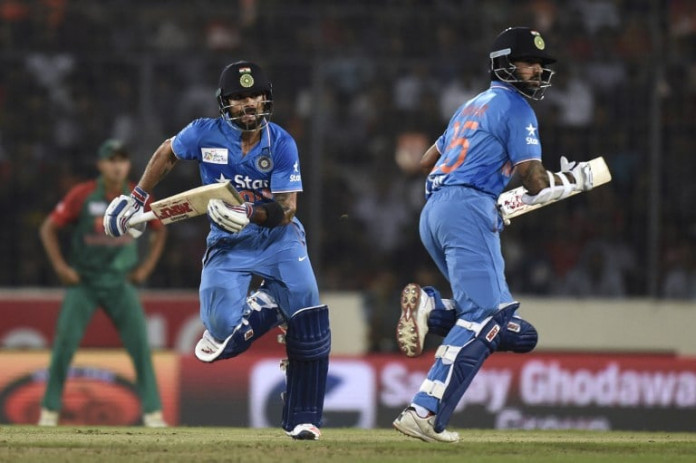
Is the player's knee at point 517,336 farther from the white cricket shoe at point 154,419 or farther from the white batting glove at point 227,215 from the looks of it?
the white cricket shoe at point 154,419

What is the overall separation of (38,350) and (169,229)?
68.6 inches

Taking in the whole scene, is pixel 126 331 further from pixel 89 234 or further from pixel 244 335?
pixel 244 335

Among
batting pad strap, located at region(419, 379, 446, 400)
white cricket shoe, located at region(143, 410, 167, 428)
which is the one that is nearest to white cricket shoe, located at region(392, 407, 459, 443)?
batting pad strap, located at region(419, 379, 446, 400)

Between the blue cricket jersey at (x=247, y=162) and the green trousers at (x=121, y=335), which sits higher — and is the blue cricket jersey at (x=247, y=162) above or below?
above

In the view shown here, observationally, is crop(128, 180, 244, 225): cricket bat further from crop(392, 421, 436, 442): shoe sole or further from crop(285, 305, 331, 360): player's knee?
crop(392, 421, 436, 442): shoe sole

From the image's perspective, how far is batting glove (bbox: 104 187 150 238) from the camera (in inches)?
332

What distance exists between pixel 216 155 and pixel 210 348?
1.08m

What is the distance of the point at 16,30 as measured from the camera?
15.9 m

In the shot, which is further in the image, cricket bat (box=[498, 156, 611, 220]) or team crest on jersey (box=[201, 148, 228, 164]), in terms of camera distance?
team crest on jersey (box=[201, 148, 228, 164])

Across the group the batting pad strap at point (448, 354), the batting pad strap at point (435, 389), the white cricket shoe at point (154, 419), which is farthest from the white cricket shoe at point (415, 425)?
the white cricket shoe at point (154, 419)

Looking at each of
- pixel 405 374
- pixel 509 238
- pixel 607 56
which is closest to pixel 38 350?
pixel 405 374

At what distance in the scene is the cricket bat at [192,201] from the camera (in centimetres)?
793

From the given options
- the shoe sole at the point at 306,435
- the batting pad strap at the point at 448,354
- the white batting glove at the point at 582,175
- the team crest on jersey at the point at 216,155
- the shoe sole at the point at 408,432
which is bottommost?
the shoe sole at the point at 306,435

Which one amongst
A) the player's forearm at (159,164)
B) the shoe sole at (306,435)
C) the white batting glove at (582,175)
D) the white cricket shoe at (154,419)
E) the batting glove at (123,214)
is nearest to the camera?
the white batting glove at (582,175)
